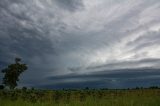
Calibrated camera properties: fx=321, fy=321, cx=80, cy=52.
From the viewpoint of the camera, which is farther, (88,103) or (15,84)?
(15,84)

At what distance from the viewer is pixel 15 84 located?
6519cm

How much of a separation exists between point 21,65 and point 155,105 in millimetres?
48280

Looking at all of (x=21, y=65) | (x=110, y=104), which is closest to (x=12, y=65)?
(x=21, y=65)

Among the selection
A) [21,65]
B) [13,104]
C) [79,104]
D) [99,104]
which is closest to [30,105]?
[13,104]

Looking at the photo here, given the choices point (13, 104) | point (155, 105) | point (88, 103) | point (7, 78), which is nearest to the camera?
point (13, 104)

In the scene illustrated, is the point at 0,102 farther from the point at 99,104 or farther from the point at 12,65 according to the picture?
the point at 12,65

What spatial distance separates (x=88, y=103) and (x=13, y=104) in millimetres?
4138

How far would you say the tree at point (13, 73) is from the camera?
64438mm

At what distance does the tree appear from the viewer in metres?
64.4

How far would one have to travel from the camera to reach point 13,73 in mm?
64312

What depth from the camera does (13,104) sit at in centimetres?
1666

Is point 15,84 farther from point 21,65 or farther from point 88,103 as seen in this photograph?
point 88,103

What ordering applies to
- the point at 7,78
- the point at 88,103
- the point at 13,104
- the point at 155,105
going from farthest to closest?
the point at 7,78 < the point at 155,105 < the point at 88,103 < the point at 13,104

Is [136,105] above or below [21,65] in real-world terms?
below
